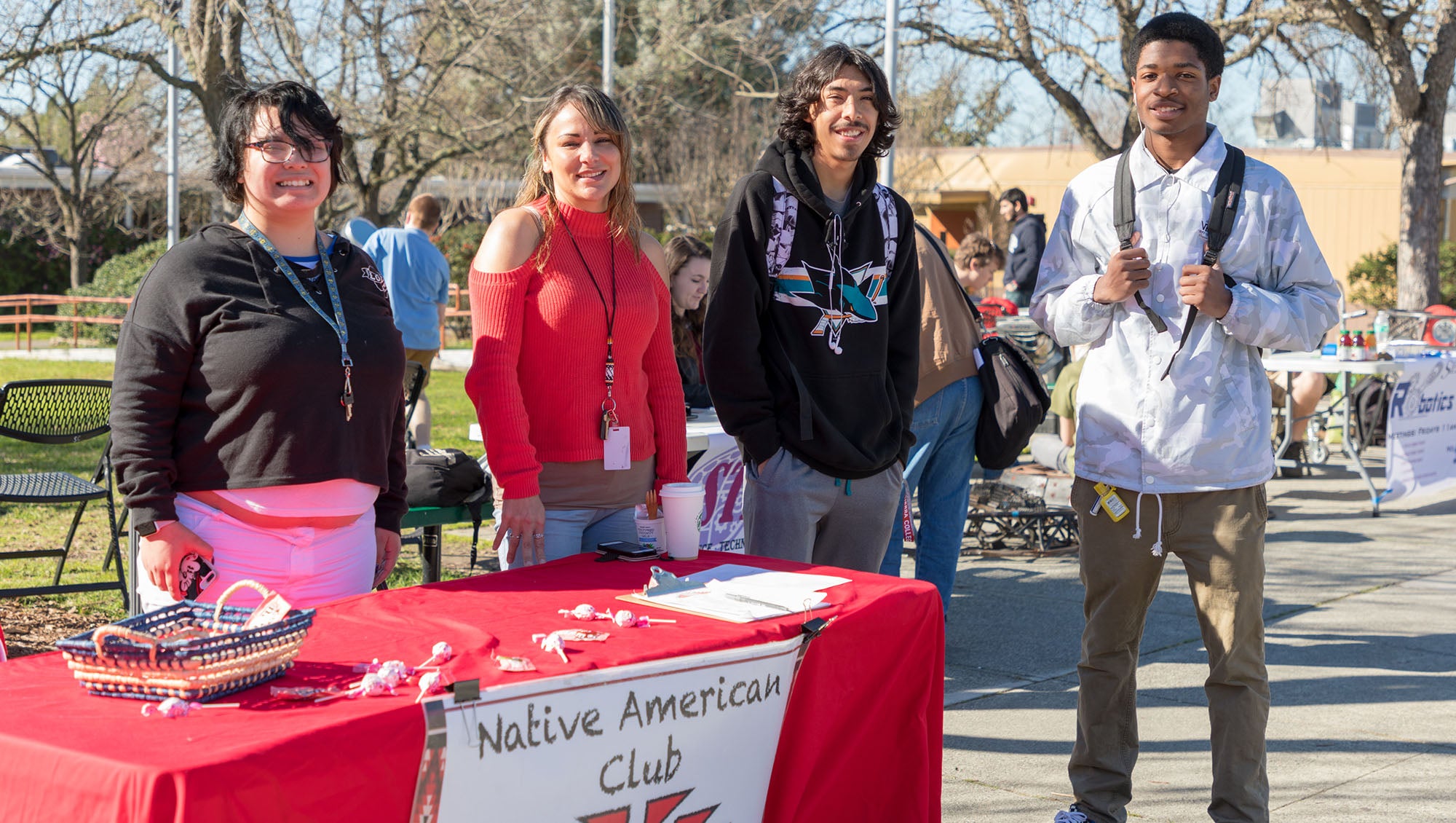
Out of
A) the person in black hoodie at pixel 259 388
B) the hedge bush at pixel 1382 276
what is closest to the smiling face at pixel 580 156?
the person in black hoodie at pixel 259 388

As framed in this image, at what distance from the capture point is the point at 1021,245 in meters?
12.2

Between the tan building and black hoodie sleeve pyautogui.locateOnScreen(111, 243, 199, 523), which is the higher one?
the tan building

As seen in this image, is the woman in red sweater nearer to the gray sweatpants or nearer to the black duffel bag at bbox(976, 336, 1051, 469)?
the gray sweatpants

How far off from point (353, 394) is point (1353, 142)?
126ft

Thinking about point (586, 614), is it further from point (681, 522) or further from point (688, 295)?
point (688, 295)

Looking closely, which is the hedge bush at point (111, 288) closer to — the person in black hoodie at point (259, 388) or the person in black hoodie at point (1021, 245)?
the person in black hoodie at point (1021, 245)

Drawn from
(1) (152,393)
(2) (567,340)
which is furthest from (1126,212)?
(1) (152,393)

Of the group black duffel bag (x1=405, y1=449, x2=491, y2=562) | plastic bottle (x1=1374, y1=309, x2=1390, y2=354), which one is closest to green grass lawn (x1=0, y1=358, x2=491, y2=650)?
black duffel bag (x1=405, y1=449, x2=491, y2=562)

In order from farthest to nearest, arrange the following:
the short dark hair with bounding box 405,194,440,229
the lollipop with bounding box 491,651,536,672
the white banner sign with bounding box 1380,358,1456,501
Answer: the short dark hair with bounding box 405,194,440,229, the white banner sign with bounding box 1380,358,1456,501, the lollipop with bounding box 491,651,536,672

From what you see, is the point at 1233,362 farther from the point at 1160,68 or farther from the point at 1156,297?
the point at 1160,68

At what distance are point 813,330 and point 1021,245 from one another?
9056mm

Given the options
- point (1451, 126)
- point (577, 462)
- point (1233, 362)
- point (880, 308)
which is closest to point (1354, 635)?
point (1233, 362)

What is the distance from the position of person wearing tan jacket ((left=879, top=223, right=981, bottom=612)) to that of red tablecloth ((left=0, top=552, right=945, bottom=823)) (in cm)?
214

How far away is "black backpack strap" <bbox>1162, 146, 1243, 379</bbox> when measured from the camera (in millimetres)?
3281
